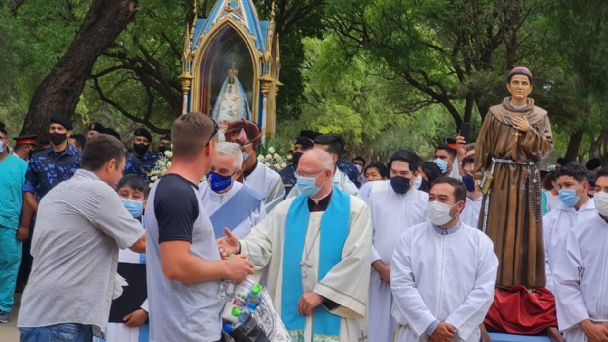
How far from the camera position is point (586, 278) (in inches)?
297

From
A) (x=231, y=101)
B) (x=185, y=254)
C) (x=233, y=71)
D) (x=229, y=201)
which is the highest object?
(x=233, y=71)

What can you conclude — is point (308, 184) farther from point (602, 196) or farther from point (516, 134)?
point (516, 134)

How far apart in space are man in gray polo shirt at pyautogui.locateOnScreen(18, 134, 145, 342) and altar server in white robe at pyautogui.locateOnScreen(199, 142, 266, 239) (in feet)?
6.72

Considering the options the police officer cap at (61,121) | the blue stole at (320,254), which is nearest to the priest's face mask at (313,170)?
the blue stole at (320,254)

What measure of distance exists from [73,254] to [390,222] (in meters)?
3.91

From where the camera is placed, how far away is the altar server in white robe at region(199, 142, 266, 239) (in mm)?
7188

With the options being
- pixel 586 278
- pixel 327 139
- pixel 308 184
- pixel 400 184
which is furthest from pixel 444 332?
pixel 327 139

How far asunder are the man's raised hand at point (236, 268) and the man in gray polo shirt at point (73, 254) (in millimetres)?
883

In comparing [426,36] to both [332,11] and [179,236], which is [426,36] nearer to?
[332,11]

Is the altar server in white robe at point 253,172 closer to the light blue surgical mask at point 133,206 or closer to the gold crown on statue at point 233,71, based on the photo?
the light blue surgical mask at point 133,206

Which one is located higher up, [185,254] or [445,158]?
[445,158]

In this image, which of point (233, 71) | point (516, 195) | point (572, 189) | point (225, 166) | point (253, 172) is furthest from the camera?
point (233, 71)

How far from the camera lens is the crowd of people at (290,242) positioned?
4.45 m

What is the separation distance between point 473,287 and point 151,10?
14679 mm
